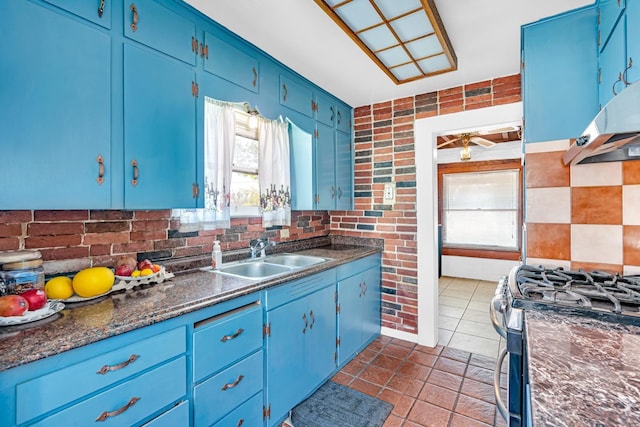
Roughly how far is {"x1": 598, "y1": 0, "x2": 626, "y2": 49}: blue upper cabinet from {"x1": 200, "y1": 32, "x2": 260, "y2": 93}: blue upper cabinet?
191cm

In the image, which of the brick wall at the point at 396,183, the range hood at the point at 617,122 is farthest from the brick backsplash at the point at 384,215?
the range hood at the point at 617,122

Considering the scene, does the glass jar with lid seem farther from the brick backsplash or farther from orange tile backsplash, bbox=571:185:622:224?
orange tile backsplash, bbox=571:185:622:224

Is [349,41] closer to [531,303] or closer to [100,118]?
[100,118]

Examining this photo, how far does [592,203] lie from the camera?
1704 mm

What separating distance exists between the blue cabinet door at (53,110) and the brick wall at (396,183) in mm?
2366

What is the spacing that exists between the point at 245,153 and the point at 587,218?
90.1 inches

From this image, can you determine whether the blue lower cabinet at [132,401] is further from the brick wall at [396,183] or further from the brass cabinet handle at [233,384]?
the brick wall at [396,183]

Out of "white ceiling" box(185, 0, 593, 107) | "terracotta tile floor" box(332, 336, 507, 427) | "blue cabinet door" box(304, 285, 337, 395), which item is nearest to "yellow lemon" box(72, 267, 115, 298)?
"blue cabinet door" box(304, 285, 337, 395)

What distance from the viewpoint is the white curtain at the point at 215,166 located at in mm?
1948

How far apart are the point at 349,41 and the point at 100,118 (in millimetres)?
1511

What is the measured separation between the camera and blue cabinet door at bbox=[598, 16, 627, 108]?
4.19 feet

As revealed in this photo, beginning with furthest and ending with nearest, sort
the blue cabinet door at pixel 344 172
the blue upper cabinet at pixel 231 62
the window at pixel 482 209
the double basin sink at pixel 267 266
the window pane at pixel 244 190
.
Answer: the window at pixel 482 209, the blue cabinet door at pixel 344 172, the window pane at pixel 244 190, the double basin sink at pixel 267 266, the blue upper cabinet at pixel 231 62

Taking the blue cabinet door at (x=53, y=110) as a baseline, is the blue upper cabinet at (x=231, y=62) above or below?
above

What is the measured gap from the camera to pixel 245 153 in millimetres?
2334
